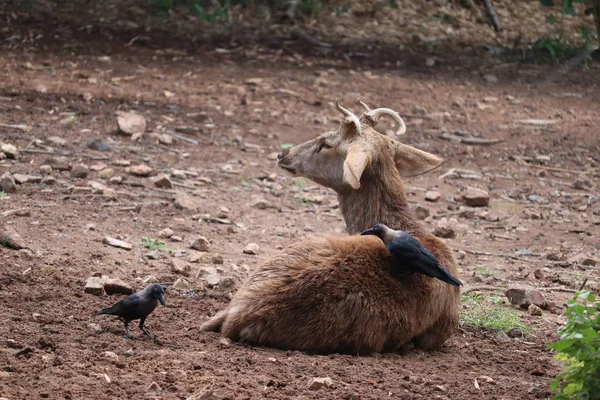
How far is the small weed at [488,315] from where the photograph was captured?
685 centimetres

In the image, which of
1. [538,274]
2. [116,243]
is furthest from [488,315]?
[116,243]

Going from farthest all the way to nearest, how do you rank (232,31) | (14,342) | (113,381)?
(232,31)
(14,342)
(113,381)

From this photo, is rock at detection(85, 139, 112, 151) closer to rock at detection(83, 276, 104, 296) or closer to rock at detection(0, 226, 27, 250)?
rock at detection(0, 226, 27, 250)

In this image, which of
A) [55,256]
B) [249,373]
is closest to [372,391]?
[249,373]

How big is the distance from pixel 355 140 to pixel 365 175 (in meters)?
0.33

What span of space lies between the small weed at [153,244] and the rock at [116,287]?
1.42 m

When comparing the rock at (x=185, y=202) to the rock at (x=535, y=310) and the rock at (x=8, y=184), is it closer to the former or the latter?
the rock at (x=8, y=184)

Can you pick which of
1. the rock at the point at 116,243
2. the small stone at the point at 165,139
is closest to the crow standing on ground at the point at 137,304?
the rock at the point at 116,243

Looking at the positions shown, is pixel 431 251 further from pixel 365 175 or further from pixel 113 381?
pixel 113 381

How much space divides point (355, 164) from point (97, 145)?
4.84 metres

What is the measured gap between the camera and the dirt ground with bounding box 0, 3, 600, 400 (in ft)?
17.3

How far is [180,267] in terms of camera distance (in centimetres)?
753

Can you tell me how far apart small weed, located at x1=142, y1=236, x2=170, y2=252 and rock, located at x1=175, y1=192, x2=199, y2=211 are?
0.98 meters

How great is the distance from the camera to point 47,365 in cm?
500
